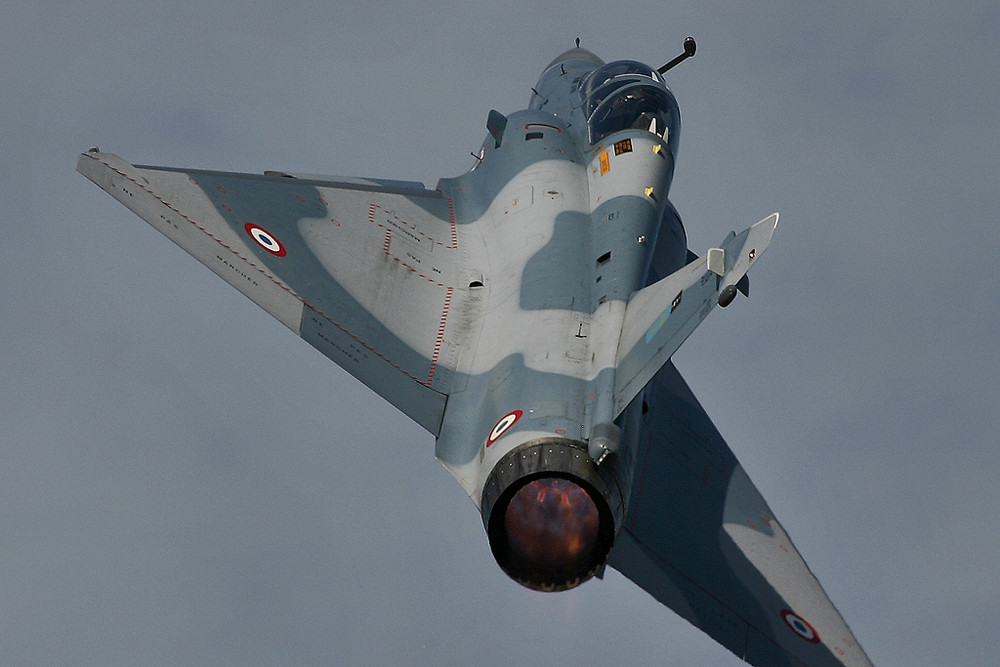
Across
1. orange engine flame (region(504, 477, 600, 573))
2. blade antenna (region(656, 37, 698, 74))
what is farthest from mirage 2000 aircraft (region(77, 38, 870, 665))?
blade antenna (region(656, 37, 698, 74))

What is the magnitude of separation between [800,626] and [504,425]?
5.19 m

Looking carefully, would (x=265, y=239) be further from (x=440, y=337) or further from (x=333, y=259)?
(x=440, y=337)

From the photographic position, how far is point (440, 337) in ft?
68.6

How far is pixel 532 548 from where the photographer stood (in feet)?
58.0

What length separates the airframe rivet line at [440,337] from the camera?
20.5 m

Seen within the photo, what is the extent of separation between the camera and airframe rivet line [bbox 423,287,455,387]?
20453mm

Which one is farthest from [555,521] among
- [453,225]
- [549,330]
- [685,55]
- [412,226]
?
[685,55]

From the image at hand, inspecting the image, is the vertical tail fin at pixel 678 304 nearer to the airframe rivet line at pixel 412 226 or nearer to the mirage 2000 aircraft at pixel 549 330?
the mirage 2000 aircraft at pixel 549 330

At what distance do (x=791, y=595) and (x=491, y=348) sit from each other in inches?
200

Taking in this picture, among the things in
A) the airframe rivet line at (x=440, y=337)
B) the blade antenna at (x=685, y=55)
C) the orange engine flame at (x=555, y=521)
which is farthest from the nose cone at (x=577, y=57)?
the orange engine flame at (x=555, y=521)

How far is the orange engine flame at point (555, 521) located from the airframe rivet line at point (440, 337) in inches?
125

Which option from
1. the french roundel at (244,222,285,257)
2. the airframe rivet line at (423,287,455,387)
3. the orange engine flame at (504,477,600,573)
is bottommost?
the orange engine flame at (504,477,600,573)

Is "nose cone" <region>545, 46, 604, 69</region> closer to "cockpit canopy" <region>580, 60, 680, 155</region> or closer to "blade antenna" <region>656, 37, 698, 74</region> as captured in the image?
"blade antenna" <region>656, 37, 698, 74</region>

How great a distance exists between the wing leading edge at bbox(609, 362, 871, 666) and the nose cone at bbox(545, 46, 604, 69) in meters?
8.41
